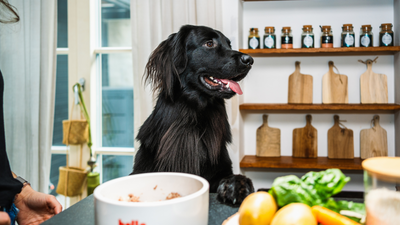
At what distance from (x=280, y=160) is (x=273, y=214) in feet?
6.43

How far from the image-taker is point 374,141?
7.38 ft

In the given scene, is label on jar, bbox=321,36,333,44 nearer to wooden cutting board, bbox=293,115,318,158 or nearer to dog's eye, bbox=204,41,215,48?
wooden cutting board, bbox=293,115,318,158

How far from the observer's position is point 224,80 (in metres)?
1.30

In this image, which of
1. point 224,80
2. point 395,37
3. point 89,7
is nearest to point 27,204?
point 224,80

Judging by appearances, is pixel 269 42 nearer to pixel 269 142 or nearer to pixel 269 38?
pixel 269 38

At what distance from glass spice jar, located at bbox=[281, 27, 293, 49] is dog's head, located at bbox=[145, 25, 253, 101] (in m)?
1.00

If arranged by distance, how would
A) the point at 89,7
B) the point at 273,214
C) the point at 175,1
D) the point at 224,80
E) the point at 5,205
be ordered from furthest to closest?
1. the point at 89,7
2. the point at 175,1
3. the point at 224,80
4. the point at 5,205
5. the point at 273,214

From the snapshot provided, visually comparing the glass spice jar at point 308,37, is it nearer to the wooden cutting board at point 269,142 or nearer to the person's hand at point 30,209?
the wooden cutting board at point 269,142

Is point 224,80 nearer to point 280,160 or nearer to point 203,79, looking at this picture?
Result: point 203,79

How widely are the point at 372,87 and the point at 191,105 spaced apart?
5.52ft

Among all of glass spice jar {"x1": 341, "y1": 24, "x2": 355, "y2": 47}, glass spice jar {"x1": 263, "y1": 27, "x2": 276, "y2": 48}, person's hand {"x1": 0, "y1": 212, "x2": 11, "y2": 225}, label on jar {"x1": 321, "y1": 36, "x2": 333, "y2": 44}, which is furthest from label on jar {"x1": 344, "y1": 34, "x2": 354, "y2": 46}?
person's hand {"x1": 0, "y1": 212, "x2": 11, "y2": 225}

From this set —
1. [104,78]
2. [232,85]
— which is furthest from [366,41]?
[104,78]

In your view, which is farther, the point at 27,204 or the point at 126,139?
the point at 126,139

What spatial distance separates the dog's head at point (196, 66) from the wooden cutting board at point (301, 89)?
1130 millimetres
